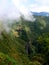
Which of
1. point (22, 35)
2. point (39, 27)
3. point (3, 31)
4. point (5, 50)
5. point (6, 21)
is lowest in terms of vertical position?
point (5, 50)

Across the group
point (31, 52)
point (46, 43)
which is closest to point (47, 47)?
point (46, 43)

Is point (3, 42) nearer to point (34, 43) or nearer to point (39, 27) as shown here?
point (34, 43)

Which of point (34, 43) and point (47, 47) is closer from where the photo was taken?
point (47, 47)

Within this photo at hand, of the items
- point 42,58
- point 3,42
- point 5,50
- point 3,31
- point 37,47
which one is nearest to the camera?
point 5,50

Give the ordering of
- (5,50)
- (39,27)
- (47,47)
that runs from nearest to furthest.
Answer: (5,50) < (47,47) < (39,27)

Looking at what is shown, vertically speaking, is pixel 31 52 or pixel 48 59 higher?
pixel 31 52

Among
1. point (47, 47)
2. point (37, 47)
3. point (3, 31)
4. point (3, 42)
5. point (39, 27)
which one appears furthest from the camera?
point (39, 27)

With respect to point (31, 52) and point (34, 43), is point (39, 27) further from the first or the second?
point (31, 52)

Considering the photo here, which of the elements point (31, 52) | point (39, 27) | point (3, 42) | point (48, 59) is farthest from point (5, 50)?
point (39, 27)

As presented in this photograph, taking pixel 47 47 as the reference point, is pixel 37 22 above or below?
above
